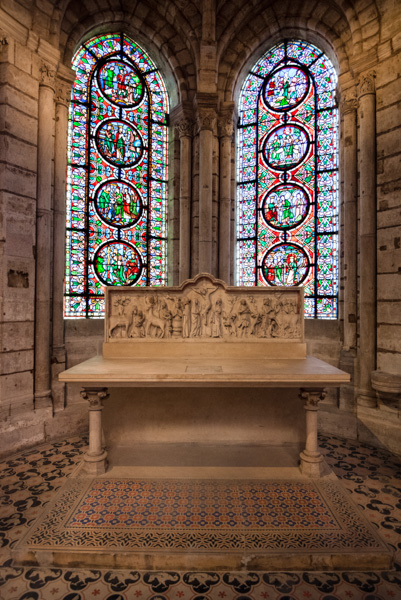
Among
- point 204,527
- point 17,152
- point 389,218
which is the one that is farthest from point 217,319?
point 17,152

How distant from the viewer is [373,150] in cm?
632

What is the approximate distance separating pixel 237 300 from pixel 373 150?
12.1ft

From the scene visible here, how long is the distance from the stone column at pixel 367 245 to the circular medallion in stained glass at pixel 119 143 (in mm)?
4509

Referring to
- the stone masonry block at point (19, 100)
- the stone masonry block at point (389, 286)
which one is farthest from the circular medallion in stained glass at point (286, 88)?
the stone masonry block at point (19, 100)

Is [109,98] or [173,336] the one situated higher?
[109,98]

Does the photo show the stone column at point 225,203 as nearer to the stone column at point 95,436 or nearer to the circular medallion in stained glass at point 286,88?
the circular medallion in stained glass at point 286,88

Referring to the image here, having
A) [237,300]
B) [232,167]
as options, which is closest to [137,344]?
[237,300]

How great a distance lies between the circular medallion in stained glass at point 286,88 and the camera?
7777mm

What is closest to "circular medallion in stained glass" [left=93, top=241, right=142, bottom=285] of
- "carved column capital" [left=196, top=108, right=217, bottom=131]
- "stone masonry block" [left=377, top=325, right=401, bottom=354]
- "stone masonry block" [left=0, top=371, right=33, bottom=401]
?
"stone masonry block" [left=0, top=371, right=33, bottom=401]

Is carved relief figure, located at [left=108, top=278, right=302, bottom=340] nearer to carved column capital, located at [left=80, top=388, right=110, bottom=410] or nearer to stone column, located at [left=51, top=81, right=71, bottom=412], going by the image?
carved column capital, located at [left=80, top=388, right=110, bottom=410]

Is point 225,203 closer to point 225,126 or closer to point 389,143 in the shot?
point 225,126

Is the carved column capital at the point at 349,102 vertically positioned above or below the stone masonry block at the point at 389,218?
above

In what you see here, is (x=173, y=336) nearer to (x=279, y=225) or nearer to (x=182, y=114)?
(x=279, y=225)

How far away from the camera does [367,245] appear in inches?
249
